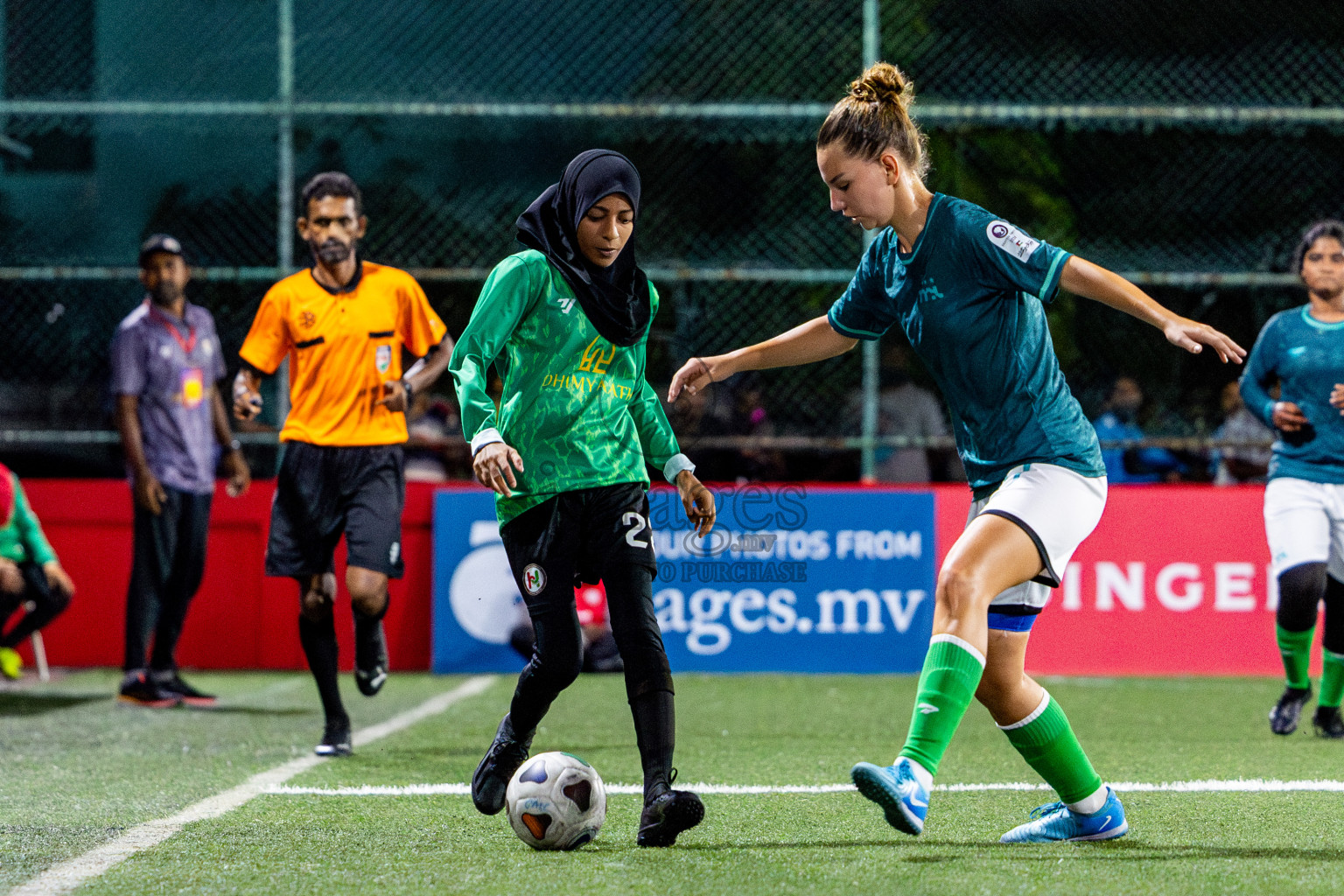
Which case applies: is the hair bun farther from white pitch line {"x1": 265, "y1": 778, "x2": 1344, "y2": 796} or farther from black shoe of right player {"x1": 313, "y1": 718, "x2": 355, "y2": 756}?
black shoe of right player {"x1": 313, "y1": 718, "x2": 355, "y2": 756}

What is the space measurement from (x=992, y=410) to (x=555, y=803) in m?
1.52

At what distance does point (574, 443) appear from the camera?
13.9 feet

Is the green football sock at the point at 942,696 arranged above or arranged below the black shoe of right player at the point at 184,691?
above

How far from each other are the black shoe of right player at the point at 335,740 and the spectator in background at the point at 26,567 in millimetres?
2957

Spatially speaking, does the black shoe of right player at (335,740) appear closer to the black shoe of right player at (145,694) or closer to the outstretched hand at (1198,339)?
the black shoe of right player at (145,694)

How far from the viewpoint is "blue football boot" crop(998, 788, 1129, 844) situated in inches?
162

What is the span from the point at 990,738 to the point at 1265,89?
5908mm

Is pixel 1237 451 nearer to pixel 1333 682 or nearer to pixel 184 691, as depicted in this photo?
pixel 1333 682

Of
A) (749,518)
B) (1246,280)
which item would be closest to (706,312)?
(749,518)

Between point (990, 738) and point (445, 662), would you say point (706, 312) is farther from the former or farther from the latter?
point (990, 738)

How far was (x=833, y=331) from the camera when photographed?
174 inches

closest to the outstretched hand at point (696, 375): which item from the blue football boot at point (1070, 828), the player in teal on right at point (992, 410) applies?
the player in teal on right at point (992, 410)

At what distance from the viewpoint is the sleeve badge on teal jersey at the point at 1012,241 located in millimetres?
3787

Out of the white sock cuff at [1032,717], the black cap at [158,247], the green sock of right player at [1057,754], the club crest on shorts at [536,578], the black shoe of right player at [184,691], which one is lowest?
the black shoe of right player at [184,691]
